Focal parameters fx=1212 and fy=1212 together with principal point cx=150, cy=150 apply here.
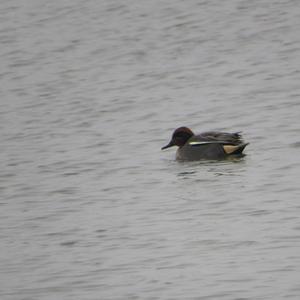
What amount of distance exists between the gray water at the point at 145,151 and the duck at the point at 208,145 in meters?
0.19

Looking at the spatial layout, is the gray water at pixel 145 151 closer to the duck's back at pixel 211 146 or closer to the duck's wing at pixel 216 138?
the duck's back at pixel 211 146

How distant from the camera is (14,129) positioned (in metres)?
19.2

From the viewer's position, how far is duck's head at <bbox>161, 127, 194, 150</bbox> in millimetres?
17031

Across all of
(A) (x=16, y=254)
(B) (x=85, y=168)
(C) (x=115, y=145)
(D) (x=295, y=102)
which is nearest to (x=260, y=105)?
(D) (x=295, y=102)

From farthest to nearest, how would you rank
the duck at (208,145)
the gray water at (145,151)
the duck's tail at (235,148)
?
1. the duck at (208,145)
2. the duck's tail at (235,148)
3. the gray water at (145,151)

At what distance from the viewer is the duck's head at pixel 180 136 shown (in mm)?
17031

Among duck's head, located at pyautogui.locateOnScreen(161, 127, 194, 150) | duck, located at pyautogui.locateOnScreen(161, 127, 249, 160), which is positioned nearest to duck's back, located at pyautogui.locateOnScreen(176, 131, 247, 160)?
duck, located at pyautogui.locateOnScreen(161, 127, 249, 160)

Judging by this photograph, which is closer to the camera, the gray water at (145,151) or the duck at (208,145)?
the gray water at (145,151)

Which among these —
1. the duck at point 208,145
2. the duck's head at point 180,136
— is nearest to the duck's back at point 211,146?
the duck at point 208,145

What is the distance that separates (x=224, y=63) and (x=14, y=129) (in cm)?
452

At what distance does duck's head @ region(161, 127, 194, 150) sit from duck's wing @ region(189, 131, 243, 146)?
39cm

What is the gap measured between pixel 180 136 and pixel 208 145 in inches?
30.5

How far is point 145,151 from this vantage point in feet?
56.1

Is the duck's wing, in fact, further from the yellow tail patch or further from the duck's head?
the duck's head
